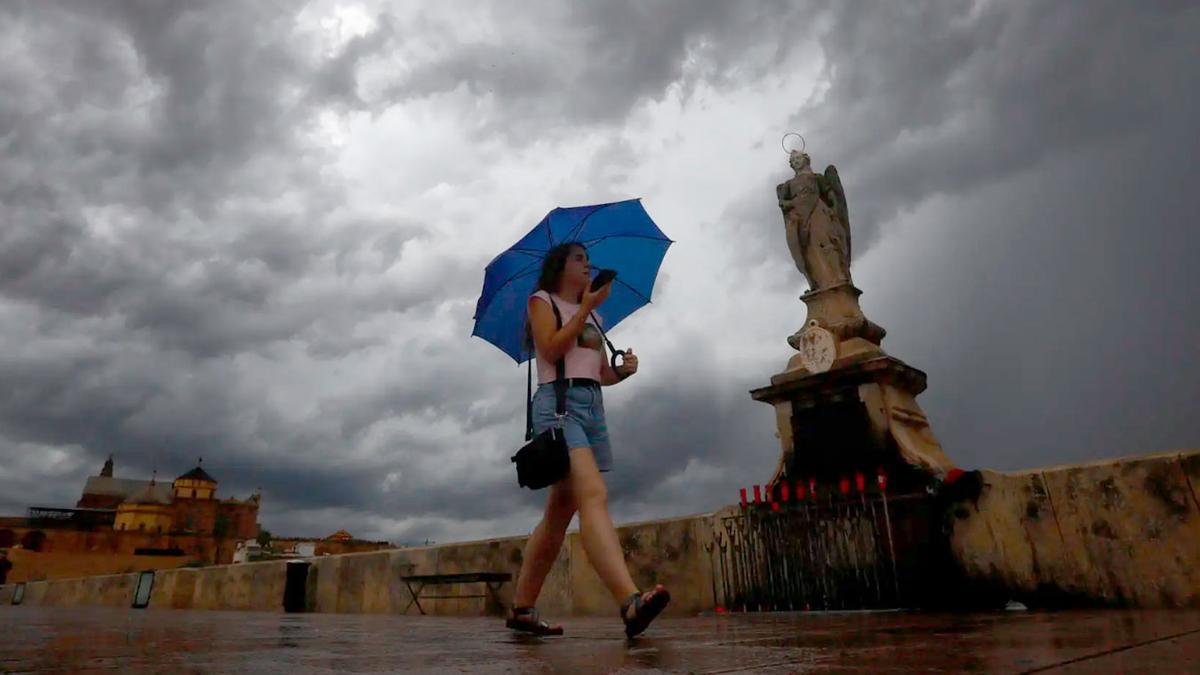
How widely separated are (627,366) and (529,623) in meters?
1.18

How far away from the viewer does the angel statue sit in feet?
23.0

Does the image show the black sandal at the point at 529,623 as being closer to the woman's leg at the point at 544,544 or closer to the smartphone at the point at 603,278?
the woman's leg at the point at 544,544

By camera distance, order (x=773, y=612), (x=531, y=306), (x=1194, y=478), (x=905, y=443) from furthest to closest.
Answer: (x=905, y=443) → (x=773, y=612) → (x=1194, y=478) → (x=531, y=306)

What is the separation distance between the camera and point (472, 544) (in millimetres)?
7648

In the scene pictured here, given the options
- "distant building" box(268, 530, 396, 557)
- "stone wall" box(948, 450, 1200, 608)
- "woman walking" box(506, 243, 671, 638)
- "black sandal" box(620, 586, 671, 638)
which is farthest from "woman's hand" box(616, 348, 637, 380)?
"distant building" box(268, 530, 396, 557)

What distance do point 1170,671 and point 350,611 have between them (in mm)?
9059

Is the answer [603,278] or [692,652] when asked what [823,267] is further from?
[692,652]

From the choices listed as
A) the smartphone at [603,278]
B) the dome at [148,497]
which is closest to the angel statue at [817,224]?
the smartphone at [603,278]

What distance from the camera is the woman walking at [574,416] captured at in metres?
2.73

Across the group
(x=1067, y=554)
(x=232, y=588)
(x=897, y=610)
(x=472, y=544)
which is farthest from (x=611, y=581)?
(x=232, y=588)

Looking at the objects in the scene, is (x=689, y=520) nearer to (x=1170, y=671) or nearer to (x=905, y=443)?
(x=905, y=443)

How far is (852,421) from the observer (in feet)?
19.3

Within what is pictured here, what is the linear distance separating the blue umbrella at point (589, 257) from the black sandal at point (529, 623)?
3.97 feet

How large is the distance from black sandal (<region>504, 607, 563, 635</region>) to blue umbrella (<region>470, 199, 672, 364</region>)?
1.21 m
